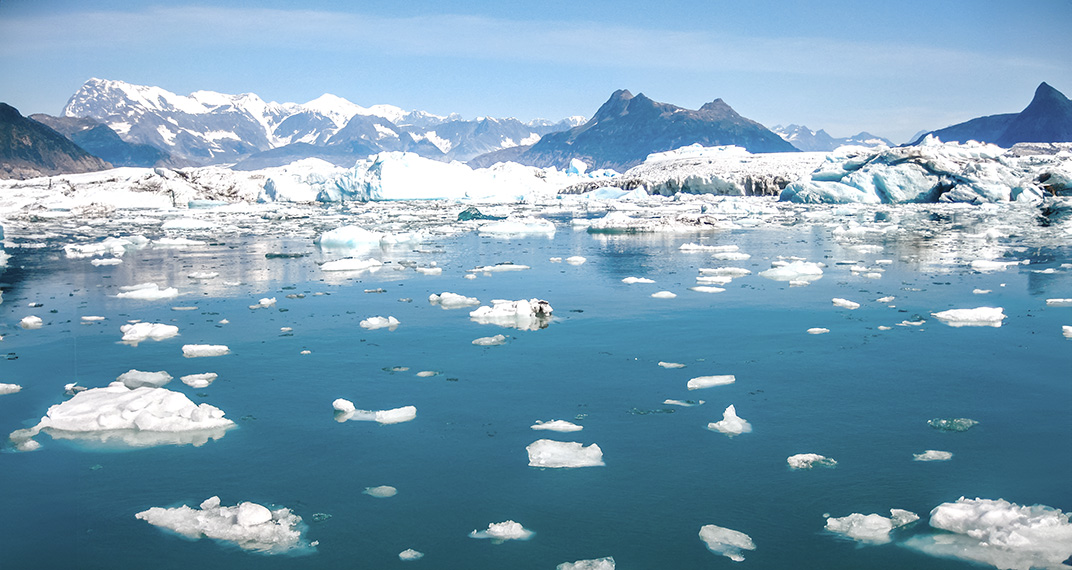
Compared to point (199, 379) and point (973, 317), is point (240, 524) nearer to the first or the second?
point (199, 379)

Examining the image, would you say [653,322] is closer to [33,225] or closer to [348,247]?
[348,247]

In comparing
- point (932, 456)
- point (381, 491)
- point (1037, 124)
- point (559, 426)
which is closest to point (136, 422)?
point (381, 491)

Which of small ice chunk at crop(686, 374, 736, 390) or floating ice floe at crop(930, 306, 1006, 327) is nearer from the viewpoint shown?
small ice chunk at crop(686, 374, 736, 390)

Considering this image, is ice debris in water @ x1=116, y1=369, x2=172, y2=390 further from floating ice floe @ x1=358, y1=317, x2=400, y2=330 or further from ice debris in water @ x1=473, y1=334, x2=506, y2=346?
ice debris in water @ x1=473, y1=334, x2=506, y2=346

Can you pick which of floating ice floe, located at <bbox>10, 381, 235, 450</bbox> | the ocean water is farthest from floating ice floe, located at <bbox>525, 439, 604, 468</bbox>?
floating ice floe, located at <bbox>10, 381, 235, 450</bbox>

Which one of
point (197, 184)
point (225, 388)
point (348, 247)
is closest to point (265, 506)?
point (225, 388)

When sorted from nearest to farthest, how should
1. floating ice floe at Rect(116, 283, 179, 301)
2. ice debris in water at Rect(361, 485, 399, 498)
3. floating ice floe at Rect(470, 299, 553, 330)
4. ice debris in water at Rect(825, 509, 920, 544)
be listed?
→ ice debris in water at Rect(825, 509, 920, 544)
ice debris in water at Rect(361, 485, 399, 498)
floating ice floe at Rect(470, 299, 553, 330)
floating ice floe at Rect(116, 283, 179, 301)

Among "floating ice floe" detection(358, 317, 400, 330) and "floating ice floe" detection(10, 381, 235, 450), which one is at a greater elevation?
"floating ice floe" detection(358, 317, 400, 330)
